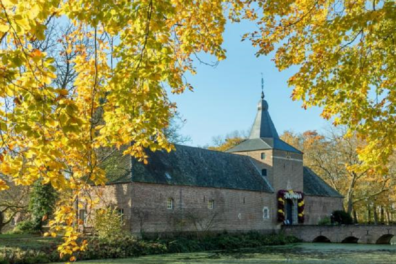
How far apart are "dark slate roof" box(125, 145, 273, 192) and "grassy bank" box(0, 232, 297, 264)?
3.09 meters

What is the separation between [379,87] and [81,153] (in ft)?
19.5

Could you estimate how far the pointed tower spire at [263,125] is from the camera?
3415cm

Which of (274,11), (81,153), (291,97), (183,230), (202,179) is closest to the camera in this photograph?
(81,153)

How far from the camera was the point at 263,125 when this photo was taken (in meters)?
34.3

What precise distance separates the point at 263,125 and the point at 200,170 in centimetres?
808

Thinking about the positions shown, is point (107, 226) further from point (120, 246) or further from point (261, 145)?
point (261, 145)

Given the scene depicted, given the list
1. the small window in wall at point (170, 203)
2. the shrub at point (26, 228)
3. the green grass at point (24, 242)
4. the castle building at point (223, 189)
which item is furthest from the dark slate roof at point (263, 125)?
the green grass at point (24, 242)

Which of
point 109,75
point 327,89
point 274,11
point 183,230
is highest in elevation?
point 274,11

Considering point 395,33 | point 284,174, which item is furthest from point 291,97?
point 284,174

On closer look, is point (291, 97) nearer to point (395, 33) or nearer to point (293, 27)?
point (293, 27)

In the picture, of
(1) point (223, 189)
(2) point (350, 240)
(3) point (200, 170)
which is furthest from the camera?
Result: (2) point (350, 240)

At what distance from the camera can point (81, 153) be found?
5.77 m

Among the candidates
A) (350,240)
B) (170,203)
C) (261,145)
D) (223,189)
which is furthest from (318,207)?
(170,203)

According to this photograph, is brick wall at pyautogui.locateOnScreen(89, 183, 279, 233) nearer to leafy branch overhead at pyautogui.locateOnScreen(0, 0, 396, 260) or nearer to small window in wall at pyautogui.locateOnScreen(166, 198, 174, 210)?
small window in wall at pyautogui.locateOnScreen(166, 198, 174, 210)
